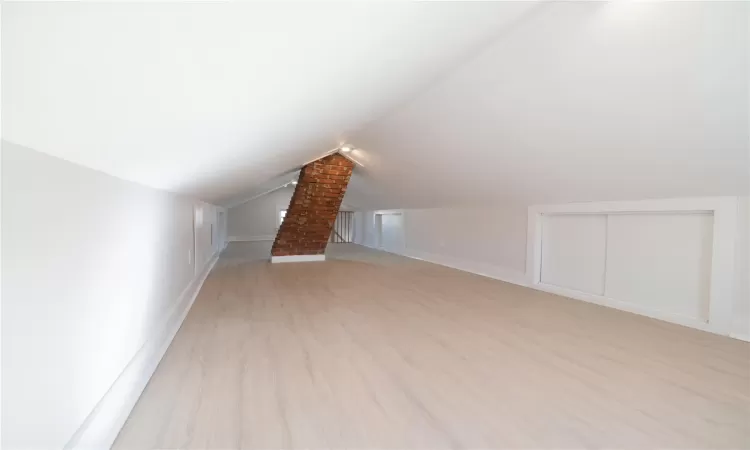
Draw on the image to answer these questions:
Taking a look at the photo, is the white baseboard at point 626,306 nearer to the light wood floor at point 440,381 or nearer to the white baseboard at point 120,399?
the light wood floor at point 440,381

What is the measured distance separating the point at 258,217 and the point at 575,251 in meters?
10.7

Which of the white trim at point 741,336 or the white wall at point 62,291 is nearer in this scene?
the white wall at point 62,291

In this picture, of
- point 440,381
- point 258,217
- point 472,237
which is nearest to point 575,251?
point 472,237

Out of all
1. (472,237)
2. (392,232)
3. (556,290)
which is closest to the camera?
(556,290)

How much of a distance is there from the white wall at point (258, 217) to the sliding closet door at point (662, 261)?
10.4m

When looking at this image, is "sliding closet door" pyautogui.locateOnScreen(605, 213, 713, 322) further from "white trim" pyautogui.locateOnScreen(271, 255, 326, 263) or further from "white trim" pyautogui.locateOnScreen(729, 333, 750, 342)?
"white trim" pyautogui.locateOnScreen(271, 255, 326, 263)

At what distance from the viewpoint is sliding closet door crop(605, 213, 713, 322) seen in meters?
3.11

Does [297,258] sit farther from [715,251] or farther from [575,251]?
[715,251]

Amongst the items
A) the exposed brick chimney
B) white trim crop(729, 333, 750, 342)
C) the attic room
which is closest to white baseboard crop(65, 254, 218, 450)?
the attic room

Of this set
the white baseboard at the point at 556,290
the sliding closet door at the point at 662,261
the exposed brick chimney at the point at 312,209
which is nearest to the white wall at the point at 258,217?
the exposed brick chimney at the point at 312,209

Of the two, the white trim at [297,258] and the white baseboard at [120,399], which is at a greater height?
the white baseboard at [120,399]

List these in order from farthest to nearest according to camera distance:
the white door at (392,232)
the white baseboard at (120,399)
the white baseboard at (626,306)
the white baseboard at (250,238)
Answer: the white baseboard at (250,238)
the white door at (392,232)
the white baseboard at (626,306)
the white baseboard at (120,399)

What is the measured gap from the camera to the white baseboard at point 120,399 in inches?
53.0

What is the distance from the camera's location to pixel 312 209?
7.14 m
